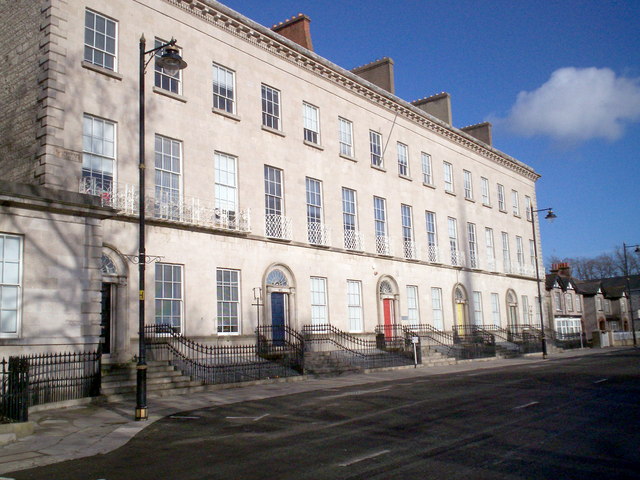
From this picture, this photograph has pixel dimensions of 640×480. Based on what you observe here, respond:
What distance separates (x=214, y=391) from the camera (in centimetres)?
1880

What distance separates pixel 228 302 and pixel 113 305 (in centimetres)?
487

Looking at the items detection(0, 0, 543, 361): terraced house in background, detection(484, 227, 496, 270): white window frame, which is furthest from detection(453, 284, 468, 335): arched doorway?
detection(484, 227, 496, 270): white window frame

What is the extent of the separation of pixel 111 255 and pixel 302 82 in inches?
521

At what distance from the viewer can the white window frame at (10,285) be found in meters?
15.0

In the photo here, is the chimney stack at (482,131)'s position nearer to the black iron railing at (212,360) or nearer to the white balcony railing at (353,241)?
the white balcony railing at (353,241)

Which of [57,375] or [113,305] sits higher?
[113,305]

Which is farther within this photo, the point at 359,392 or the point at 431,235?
the point at 431,235

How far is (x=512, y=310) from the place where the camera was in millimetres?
44406

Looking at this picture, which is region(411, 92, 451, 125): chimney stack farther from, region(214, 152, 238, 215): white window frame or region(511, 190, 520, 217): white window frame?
region(214, 152, 238, 215): white window frame

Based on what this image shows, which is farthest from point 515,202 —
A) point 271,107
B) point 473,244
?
point 271,107

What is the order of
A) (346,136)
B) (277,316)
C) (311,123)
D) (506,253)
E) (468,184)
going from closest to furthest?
1. (277,316)
2. (311,123)
3. (346,136)
4. (468,184)
5. (506,253)

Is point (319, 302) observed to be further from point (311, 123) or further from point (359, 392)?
point (359, 392)

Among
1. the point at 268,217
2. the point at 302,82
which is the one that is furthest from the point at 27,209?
the point at 302,82

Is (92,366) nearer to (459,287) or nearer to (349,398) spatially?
(349,398)
